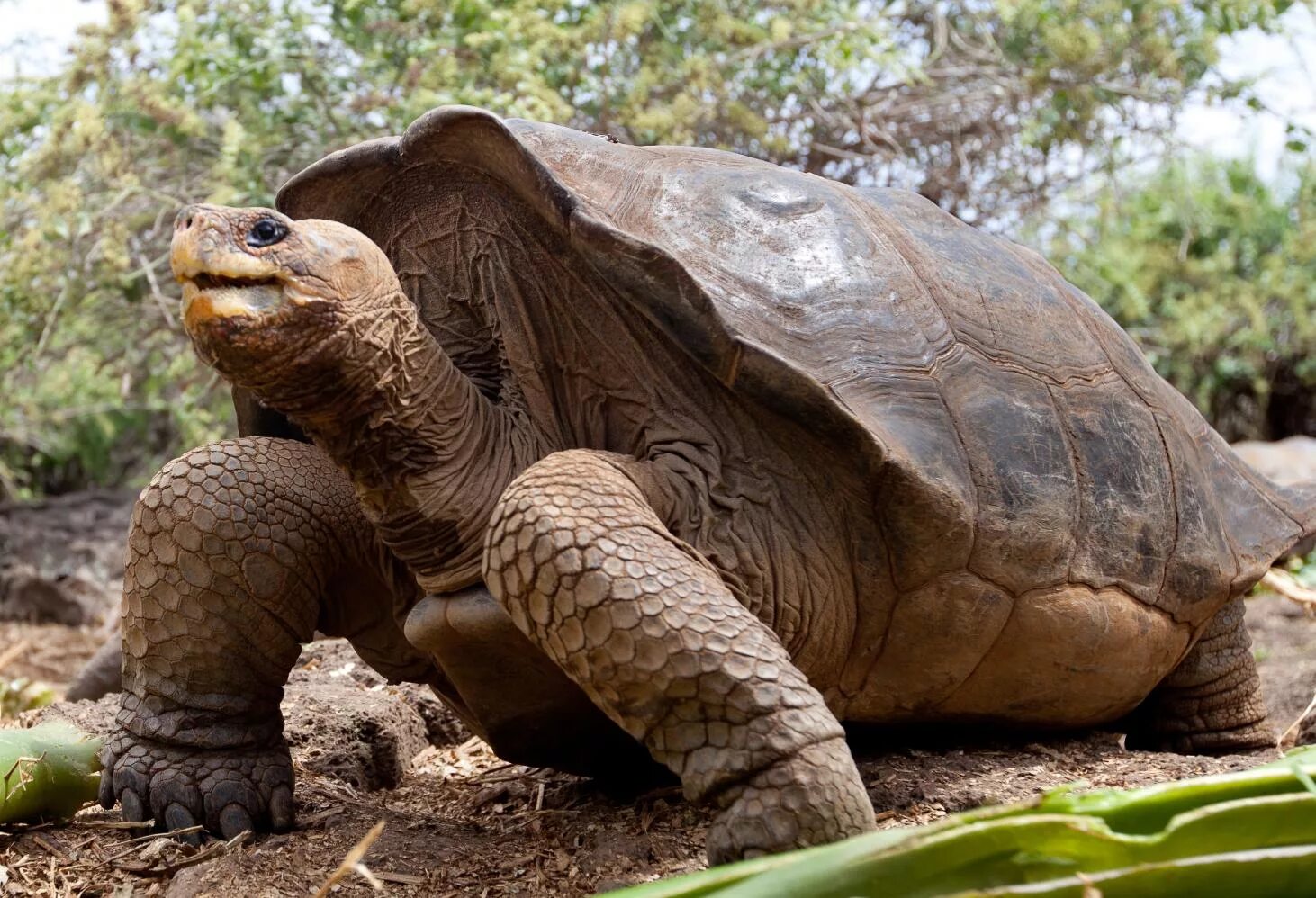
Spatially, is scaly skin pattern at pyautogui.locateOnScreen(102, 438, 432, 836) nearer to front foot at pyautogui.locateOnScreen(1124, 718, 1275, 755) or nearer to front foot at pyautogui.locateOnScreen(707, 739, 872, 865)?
front foot at pyautogui.locateOnScreen(707, 739, 872, 865)

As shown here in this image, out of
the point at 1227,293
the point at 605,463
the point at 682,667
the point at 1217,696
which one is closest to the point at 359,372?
the point at 605,463

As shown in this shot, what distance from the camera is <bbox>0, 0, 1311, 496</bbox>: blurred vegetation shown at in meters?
5.64

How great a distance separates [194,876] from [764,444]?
1.37 meters

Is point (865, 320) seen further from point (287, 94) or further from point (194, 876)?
point (287, 94)

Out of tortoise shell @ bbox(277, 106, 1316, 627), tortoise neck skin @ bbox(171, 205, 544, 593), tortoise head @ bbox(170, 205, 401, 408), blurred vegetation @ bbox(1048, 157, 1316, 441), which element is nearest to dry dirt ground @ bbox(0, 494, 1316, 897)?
tortoise shell @ bbox(277, 106, 1316, 627)

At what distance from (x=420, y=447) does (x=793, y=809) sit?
107 cm

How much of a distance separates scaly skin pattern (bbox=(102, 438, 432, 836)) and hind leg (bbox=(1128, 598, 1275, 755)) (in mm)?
2250

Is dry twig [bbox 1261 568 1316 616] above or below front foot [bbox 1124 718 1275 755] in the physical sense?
above

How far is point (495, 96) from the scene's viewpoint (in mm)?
5348

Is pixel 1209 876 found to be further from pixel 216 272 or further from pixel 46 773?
pixel 46 773

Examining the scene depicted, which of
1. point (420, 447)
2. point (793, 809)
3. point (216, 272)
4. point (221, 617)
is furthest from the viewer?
point (221, 617)

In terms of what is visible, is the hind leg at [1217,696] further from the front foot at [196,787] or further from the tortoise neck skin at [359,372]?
the front foot at [196,787]

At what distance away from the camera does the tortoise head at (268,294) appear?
2264mm

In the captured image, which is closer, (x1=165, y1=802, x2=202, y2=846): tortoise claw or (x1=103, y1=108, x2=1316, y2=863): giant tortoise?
(x1=103, y1=108, x2=1316, y2=863): giant tortoise
